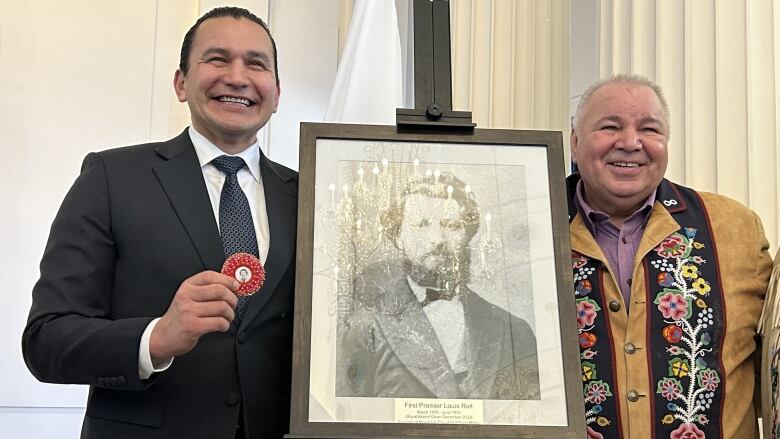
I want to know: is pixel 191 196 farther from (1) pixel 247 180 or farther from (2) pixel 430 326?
(2) pixel 430 326

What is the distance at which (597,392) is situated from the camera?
213 centimetres

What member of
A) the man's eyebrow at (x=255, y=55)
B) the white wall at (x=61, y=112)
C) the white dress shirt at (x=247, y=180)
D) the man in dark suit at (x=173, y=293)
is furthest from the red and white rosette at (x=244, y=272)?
the white wall at (x=61, y=112)

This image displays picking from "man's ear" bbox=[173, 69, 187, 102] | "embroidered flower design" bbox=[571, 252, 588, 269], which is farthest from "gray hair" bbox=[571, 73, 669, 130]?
"man's ear" bbox=[173, 69, 187, 102]

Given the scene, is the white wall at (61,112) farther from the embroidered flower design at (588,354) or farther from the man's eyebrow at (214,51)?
the embroidered flower design at (588,354)

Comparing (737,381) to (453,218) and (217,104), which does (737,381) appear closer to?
(453,218)

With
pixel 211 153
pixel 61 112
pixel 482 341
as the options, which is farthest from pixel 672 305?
pixel 61 112

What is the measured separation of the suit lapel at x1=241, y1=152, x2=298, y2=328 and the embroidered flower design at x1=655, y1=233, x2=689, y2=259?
0.85m

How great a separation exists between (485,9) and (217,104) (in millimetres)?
1863

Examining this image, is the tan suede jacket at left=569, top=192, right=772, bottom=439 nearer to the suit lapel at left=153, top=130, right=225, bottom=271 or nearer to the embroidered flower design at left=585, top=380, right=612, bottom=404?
the embroidered flower design at left=585, top=380, right=612, bottom=404

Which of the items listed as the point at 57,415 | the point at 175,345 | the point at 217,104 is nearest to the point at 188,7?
the point at 57,415

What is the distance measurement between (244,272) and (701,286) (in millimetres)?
1073

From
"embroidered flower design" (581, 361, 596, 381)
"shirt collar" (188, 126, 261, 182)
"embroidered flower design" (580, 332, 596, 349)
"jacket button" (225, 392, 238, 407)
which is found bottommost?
"jacket button" (225, 392, 238, 407)

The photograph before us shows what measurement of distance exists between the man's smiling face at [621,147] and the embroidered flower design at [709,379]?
1.39 feet

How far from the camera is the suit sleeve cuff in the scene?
180 cm
